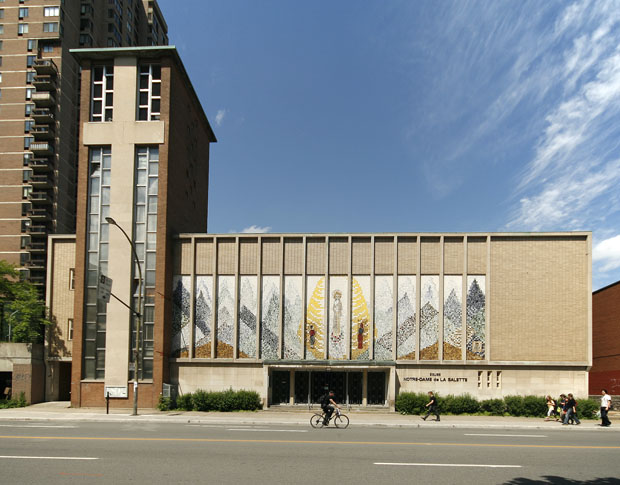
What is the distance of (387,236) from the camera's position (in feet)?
104

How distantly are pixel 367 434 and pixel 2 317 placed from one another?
117 ft

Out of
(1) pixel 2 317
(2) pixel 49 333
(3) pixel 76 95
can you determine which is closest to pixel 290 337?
(2) pixel 49 333

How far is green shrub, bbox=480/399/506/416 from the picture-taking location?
29.3m

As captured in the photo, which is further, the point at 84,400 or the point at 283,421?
the point at 84,400

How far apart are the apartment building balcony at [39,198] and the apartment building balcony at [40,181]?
906 millimetres

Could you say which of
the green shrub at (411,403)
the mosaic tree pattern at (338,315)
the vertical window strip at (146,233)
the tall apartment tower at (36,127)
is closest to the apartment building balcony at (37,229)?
the tall apartment tower at (36,127)

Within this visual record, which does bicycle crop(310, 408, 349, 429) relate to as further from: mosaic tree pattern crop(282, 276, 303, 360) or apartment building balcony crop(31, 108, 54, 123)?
apartment building balcony crop(31, 108, 54, 123)

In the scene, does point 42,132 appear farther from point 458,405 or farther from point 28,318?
point 458,405

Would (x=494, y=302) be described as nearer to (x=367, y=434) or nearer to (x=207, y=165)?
(x=367, y=434)

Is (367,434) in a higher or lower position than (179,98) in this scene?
lower

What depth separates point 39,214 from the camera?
6812 cm

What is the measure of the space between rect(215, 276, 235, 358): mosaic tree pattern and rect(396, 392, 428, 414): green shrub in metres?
10.2

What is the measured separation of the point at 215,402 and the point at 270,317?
18.8 feet

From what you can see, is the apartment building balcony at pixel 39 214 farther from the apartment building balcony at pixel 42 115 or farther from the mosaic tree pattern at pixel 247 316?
the mosaic tree pattern at pixel 247 316
